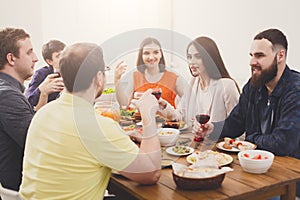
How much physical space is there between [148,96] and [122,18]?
10.7ft

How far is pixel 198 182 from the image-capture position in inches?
50.1

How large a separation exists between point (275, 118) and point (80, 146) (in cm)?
119

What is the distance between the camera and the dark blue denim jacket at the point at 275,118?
1.71 meters

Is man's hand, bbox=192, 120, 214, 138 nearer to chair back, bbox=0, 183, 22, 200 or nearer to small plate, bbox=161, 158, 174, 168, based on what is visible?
small plate, bbox=161, 158, 174, 168

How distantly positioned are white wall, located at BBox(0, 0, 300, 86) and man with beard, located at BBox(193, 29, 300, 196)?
1.19 metres

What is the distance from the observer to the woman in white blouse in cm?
245

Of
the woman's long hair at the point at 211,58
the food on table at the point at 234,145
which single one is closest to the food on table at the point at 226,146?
the food on table at the point at 234,145

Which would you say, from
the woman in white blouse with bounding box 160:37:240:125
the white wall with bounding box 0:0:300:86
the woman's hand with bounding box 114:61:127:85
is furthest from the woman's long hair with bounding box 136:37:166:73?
the woman in white blouse with bounding box 160:37:240:125

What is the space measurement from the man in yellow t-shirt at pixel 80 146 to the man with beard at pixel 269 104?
73cm

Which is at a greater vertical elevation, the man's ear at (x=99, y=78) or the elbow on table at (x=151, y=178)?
the man's ear at (x=99, y=78)

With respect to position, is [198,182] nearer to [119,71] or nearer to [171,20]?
[119,71]

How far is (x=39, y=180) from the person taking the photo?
50.4 inches

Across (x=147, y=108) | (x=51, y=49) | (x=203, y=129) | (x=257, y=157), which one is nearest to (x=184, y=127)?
(x=203, y=129)

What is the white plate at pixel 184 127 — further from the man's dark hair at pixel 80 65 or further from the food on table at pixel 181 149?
the man's dark hair at pixel 80 65
